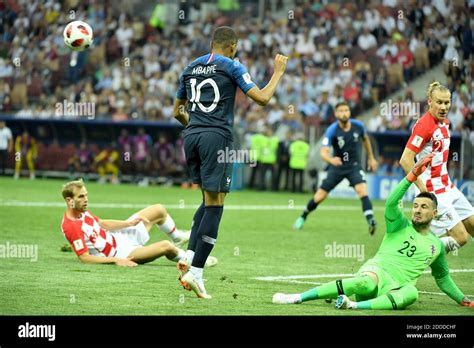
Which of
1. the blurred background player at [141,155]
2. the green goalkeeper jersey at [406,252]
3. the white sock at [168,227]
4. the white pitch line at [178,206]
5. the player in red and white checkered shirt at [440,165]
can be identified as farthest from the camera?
the blurred background player at [141,155]

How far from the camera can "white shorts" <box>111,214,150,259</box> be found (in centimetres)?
1252

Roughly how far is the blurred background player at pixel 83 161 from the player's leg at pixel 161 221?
21145 millimetres

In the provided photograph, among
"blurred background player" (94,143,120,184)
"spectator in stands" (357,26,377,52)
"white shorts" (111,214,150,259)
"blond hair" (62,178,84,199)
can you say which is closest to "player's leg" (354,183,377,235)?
"white shorts" (111,214,150,259)

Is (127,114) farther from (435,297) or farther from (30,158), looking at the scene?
(435,297)

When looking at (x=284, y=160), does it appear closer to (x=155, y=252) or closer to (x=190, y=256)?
(x=155, y=252)

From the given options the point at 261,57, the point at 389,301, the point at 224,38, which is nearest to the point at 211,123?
the point at 224,38

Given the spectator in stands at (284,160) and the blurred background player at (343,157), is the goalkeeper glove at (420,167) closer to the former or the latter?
the blurred background player at (343,157)

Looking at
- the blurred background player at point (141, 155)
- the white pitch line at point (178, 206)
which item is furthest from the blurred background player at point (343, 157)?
the blurred background player at point (141, 155)

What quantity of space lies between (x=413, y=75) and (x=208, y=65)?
2196 cm

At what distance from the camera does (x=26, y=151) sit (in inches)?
1374

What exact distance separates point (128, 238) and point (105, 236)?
1.18 ft

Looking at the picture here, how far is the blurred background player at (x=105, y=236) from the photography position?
1205cm

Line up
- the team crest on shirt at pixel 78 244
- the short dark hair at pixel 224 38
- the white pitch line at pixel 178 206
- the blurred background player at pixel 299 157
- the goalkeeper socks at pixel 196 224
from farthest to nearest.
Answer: the blurred background player at pixel 299 157 → the white pitch line at pixel 178 206 → the team crest on shirt at pixel 78 244 → the goalkeeper socks at pixel 196 224 → the short dark hair at pixel 224 38
